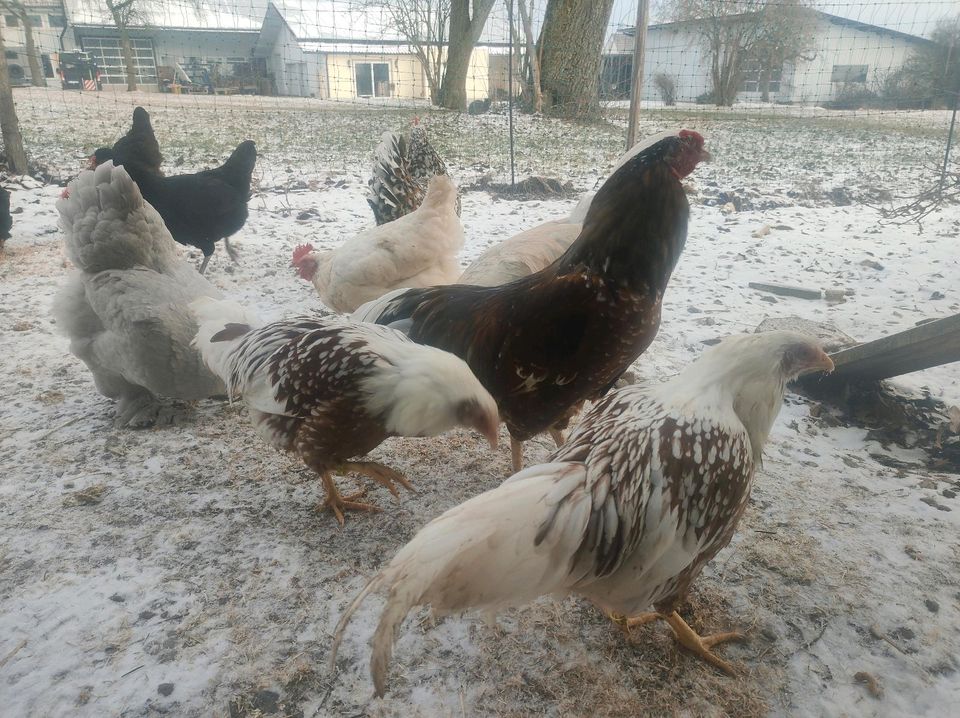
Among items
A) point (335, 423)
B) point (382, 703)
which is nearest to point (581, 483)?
point (382, 703)

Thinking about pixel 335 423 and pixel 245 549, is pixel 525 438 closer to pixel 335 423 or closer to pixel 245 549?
pixel 335 423

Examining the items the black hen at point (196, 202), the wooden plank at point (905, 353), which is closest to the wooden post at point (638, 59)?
the wooden plank at point (905, 353)

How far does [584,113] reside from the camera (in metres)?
10.1

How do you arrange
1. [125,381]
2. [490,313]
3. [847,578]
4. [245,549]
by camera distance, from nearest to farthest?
[847,578] < [245,549] < [490,313] < [125,381]

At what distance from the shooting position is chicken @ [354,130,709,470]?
1877mm

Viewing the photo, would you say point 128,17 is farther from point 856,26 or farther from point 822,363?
point 822,363

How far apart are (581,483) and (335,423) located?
90cm

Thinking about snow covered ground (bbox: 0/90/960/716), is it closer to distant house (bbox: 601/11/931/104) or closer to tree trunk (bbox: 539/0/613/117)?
tree trunk (bbox: 539/0/613/117)

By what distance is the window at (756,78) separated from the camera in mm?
17234

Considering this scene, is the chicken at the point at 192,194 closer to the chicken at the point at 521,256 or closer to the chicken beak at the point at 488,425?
the chicken at the point at 521,256

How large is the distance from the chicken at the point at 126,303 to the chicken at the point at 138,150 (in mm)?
1864

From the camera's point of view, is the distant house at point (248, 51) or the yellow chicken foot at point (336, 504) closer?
the yellow chicken foot at point (336, 504)

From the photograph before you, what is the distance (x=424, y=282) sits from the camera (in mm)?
3359

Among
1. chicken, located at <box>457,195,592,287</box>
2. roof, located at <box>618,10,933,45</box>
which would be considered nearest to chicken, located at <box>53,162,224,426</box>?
chicken, located at <box>457,195,592,287</box>
